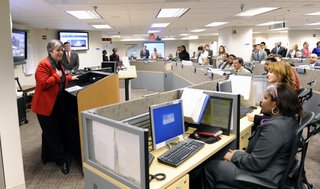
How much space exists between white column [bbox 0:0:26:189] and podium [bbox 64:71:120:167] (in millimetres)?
613

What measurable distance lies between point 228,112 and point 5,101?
80.1 inches

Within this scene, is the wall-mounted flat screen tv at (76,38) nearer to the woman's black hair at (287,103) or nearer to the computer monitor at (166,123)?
the computer monitor at (166,123)

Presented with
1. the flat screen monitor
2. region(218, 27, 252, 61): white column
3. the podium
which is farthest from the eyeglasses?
region(218, 27, 252, 61): white column

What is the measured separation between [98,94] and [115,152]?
1.71m

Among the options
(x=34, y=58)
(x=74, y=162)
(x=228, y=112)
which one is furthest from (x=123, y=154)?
(x=34, y=58)

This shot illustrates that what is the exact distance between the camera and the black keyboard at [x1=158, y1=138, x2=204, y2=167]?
68.5 inches

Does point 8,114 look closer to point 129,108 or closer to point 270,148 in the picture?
point 129,108

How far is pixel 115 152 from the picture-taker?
5.02 ft

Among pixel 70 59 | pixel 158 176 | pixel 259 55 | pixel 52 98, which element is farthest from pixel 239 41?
pixel 158 176

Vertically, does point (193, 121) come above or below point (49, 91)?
below

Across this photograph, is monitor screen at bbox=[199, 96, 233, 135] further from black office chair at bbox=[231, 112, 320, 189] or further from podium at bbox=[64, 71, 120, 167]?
podium at bbox=[64, 71, 120, 167]

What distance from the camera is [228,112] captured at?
2.27 meters

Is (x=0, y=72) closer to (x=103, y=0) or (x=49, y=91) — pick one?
(x=49, y=91)

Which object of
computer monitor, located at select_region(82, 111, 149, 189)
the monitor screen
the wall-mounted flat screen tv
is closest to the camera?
computer monitor, located at select_region(82, 111, 149, 189)
